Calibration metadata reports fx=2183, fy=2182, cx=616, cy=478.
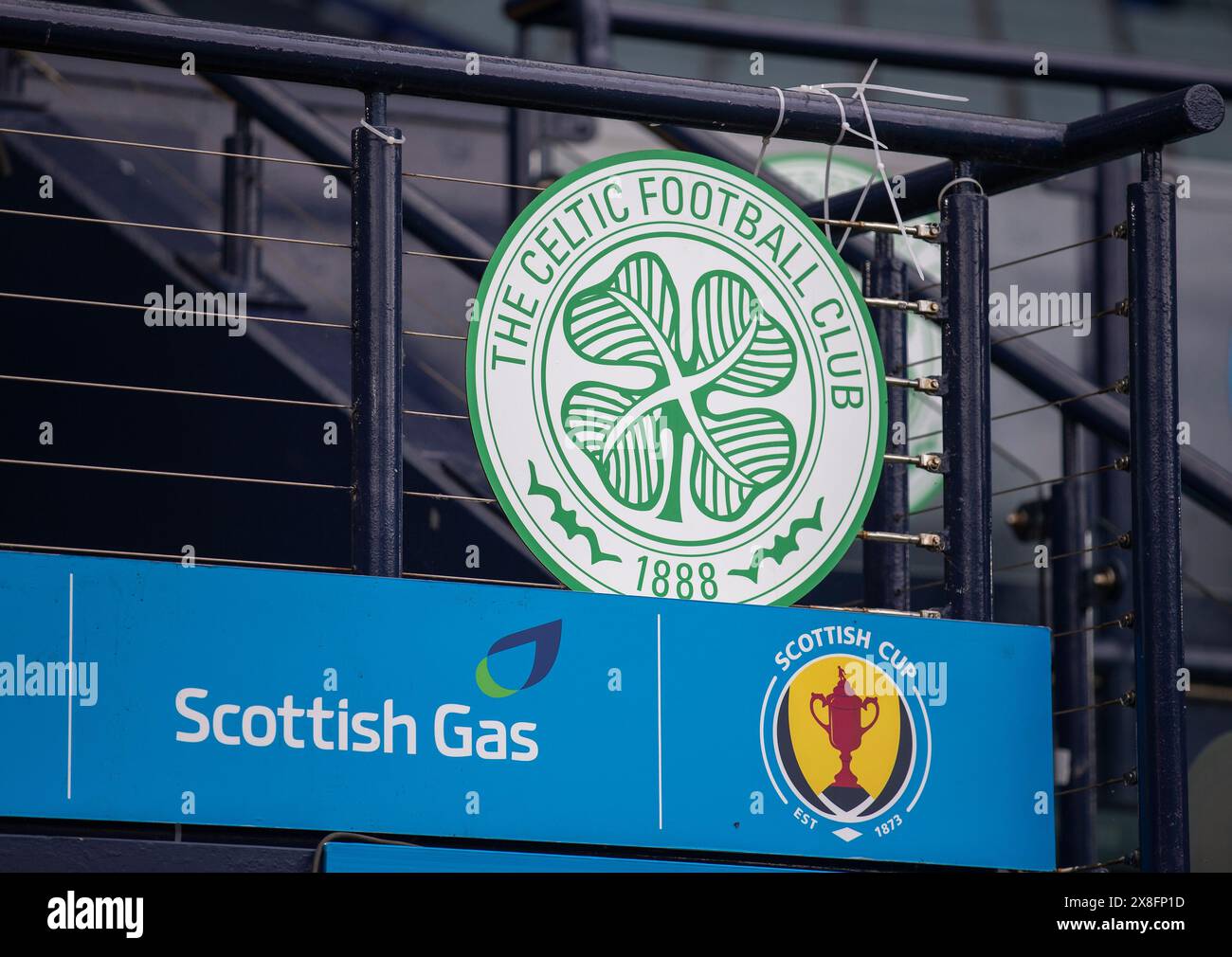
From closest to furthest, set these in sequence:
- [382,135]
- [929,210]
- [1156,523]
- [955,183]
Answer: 1. [382,135]
2. [1156,523]
3. [955,183]
4. [929,210]

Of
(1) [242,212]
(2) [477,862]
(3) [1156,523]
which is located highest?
(1) [242,212]

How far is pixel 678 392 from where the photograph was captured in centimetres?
340

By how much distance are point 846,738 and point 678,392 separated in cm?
59

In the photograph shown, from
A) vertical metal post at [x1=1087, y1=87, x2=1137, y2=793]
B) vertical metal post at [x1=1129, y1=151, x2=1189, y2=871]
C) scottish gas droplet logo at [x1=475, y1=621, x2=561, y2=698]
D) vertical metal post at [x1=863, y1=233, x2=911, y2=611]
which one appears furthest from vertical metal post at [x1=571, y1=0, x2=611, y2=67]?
scottish gas droplet logo at [x1=475, y1=621, x2=561, y2=698]

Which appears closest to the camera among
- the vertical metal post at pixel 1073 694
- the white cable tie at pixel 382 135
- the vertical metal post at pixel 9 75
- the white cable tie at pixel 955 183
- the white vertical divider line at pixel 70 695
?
the white vertical divider line at pixel 70 695

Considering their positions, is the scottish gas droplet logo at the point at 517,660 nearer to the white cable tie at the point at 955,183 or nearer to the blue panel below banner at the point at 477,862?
the blue panel below banner at the point at 477,862

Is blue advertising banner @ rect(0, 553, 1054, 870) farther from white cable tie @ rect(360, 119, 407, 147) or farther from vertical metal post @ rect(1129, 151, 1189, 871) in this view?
white cable tie @ rect(360, 119, 407, 147)

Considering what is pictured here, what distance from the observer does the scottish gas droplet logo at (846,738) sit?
3.31m

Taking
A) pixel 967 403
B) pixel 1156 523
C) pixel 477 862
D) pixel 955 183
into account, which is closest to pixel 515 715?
pixel 477 862

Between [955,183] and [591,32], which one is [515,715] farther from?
[591,32]

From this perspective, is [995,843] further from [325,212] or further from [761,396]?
[325,212]

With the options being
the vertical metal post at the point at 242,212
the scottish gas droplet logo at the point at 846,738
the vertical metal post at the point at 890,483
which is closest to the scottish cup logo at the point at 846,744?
the scottish gas droplet logo at the point at 846,738

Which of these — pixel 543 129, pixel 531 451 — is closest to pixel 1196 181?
pixel 543 129
